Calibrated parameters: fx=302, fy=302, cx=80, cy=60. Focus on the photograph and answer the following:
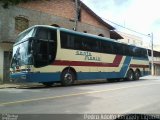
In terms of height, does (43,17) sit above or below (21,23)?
above

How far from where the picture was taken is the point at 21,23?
2692 cm

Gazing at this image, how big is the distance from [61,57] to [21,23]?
10265mm

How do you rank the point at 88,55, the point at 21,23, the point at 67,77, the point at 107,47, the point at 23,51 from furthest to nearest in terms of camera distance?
the point at 21,23 < the point at 107,47 < the point at 88,55 < the point at 67,77 < the point at 23,51

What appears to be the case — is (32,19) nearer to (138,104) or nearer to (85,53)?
(85,53)

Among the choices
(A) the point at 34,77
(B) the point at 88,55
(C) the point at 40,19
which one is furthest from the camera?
(C) the point at 40,19

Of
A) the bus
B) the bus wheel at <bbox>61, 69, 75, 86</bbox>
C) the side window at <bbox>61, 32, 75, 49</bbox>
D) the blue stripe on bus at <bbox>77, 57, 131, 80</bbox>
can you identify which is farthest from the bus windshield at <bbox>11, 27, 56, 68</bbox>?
the blue stripe on bus at <bbox>77, 57, 131, 80</bbox>

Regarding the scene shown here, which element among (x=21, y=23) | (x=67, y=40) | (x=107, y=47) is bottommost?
(x=107, y=47)

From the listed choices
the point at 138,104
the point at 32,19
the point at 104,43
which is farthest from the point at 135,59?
the point at 138,104

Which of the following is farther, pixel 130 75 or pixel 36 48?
pixel 130 75

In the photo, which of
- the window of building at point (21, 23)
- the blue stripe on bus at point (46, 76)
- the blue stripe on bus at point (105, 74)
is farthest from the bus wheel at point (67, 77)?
the window of building at point (21, 23)

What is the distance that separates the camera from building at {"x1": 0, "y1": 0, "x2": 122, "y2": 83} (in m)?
25.2

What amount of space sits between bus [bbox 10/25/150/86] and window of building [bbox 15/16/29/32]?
801 centimetres

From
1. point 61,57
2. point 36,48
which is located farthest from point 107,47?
point 36,48

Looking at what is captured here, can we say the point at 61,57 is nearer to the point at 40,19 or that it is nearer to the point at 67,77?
the point at 67,77
